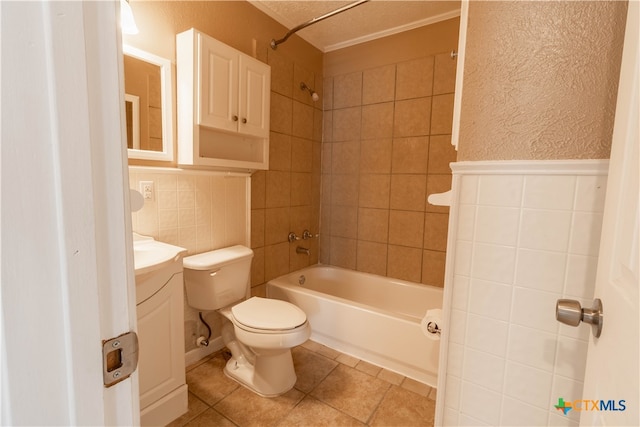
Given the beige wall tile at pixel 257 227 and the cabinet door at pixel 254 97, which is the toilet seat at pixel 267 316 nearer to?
the beige wall tile at pixel 257 227

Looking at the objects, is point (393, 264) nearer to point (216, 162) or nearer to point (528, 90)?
point (216, 162)

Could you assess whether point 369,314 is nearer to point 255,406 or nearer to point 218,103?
point 255,406

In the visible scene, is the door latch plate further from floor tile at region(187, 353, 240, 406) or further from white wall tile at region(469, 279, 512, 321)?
floor tile at region(187, 353, 240, 406)

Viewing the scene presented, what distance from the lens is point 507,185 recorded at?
3.02 feet

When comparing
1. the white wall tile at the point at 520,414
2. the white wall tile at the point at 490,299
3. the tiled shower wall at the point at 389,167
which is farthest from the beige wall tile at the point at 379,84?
the white wall tile at the point at 520,414

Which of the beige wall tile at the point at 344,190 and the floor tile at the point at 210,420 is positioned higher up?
the beige wall tile at the point at 344,190

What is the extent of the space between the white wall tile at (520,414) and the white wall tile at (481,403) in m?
0.02

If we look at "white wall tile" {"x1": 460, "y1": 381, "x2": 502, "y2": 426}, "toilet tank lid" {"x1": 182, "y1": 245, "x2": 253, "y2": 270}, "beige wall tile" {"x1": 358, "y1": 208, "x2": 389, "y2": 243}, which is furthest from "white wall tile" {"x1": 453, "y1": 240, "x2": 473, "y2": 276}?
"beige wall tile" {"x1": 358, "y1": 208, "x2": 389, "y2": 243}

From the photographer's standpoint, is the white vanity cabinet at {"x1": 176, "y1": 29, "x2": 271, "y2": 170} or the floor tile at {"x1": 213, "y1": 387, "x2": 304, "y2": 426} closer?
the floor tile at {"x1": 213, "y1": 387, "x2": 304, "y2": 426}

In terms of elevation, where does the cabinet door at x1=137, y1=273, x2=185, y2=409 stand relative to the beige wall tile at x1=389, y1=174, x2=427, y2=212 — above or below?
below

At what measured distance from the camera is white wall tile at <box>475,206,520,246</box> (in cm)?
92

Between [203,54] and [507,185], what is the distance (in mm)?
1592

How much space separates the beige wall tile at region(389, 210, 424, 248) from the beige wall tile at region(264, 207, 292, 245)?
2.88ft

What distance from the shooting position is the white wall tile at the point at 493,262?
93cm
